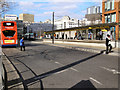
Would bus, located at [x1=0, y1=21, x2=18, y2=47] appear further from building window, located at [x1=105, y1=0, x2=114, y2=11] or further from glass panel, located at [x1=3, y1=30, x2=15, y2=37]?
building window, located at [x1=105, y1=0, x2=114, y2=11]

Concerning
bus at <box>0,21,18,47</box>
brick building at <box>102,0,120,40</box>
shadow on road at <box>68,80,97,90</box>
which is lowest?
shadow on road at <box>68,80,97,90</box>

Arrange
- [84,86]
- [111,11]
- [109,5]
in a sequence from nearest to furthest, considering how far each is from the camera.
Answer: [84,86], [111,11], [109,5]

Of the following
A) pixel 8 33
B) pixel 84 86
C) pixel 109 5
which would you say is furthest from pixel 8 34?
pixel 109 5

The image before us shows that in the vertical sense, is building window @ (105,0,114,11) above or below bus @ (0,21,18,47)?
above

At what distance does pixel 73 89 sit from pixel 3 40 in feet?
60.4

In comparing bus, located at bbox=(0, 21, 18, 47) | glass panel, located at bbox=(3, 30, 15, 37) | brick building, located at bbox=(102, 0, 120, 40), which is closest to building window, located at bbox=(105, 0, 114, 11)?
brick building, located at bbox=(102, 0, 120, 40)

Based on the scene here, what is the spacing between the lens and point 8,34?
21.5 m

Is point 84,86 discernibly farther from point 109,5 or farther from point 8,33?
point 109,5

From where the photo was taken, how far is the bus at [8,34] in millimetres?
21188

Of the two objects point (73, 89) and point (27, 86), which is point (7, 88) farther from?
point (73, 89)

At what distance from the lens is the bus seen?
2119 centimetres

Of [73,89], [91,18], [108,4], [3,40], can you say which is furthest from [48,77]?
[91,18]

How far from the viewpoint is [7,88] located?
479 cm

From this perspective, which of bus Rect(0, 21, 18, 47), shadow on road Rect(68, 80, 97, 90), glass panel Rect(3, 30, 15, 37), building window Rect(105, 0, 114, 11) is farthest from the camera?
building window Rect(105, 0, 114, 11)
